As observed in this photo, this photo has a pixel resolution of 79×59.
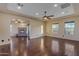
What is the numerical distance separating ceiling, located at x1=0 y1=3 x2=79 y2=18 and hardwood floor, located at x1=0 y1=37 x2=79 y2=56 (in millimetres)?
575

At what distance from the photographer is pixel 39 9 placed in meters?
3.09

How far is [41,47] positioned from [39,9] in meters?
0.88

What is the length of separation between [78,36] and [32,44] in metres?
1.05

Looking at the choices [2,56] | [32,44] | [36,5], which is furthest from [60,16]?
[2,56]

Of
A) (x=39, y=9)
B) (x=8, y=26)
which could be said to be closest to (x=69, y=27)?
(x=39, y=9)

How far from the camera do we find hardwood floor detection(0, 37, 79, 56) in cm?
309

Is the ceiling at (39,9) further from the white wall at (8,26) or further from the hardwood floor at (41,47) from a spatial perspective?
the hardwood floor at (41,47)

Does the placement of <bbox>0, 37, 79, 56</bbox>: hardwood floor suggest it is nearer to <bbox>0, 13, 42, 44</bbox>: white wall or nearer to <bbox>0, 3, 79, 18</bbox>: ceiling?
<bbox>0, 13, 42, 44</bbox>: white wall

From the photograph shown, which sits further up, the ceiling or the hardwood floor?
the ceiling

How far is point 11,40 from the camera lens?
122 inches

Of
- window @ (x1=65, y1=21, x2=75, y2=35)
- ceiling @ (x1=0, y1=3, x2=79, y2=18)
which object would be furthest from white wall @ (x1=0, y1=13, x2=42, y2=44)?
window @ (x1=65, y1=21, x2=75, y2=35)

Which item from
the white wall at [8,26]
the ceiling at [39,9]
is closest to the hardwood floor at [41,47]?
the white wall at [8,26]

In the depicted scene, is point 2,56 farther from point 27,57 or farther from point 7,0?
point 7,0

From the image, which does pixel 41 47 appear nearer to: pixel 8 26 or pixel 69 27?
pixel 69 27
